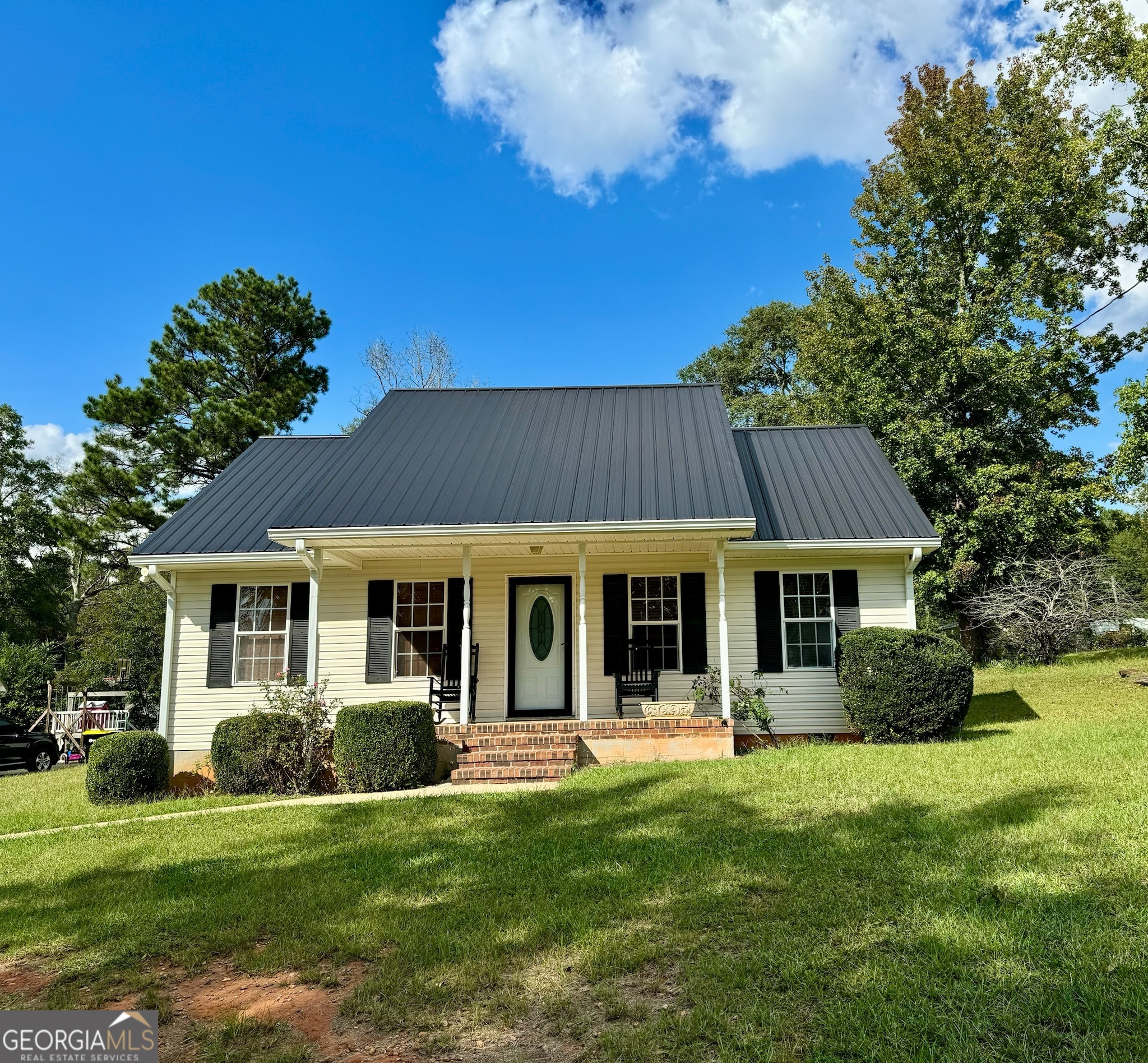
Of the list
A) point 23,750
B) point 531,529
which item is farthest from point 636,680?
point 23,750

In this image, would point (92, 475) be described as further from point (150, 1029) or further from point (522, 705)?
point (150, 1029)

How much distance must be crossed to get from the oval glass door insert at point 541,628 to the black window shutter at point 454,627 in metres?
1.14

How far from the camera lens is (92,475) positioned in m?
23.8

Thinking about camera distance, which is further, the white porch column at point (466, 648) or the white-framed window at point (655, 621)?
the white-framed window at point (655, 621)

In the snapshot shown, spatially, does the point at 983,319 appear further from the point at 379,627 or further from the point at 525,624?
the point at 379,627

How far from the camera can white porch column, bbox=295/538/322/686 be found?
1039cm

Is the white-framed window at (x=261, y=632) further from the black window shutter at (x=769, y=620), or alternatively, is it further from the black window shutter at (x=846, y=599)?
the black window shutter at (x=846, y=599)

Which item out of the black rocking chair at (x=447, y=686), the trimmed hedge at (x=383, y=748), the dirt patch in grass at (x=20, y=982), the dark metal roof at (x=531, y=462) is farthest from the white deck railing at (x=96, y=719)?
the dirt patch in grass at (x=20, y=982)

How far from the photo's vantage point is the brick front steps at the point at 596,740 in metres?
9.61

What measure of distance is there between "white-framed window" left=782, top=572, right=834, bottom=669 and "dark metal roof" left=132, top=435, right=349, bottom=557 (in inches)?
306

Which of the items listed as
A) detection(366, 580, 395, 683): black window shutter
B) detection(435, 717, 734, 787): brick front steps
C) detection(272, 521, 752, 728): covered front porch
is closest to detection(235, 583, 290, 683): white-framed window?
detection(272, 521, 752, 728): covered front porch

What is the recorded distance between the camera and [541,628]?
39.6 ft

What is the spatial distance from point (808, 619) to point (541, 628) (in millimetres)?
4082

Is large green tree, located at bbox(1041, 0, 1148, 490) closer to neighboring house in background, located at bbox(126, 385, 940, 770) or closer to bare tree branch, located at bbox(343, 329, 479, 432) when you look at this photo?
neighboring house in background, located at bbox(126, 385, 940, 770)
